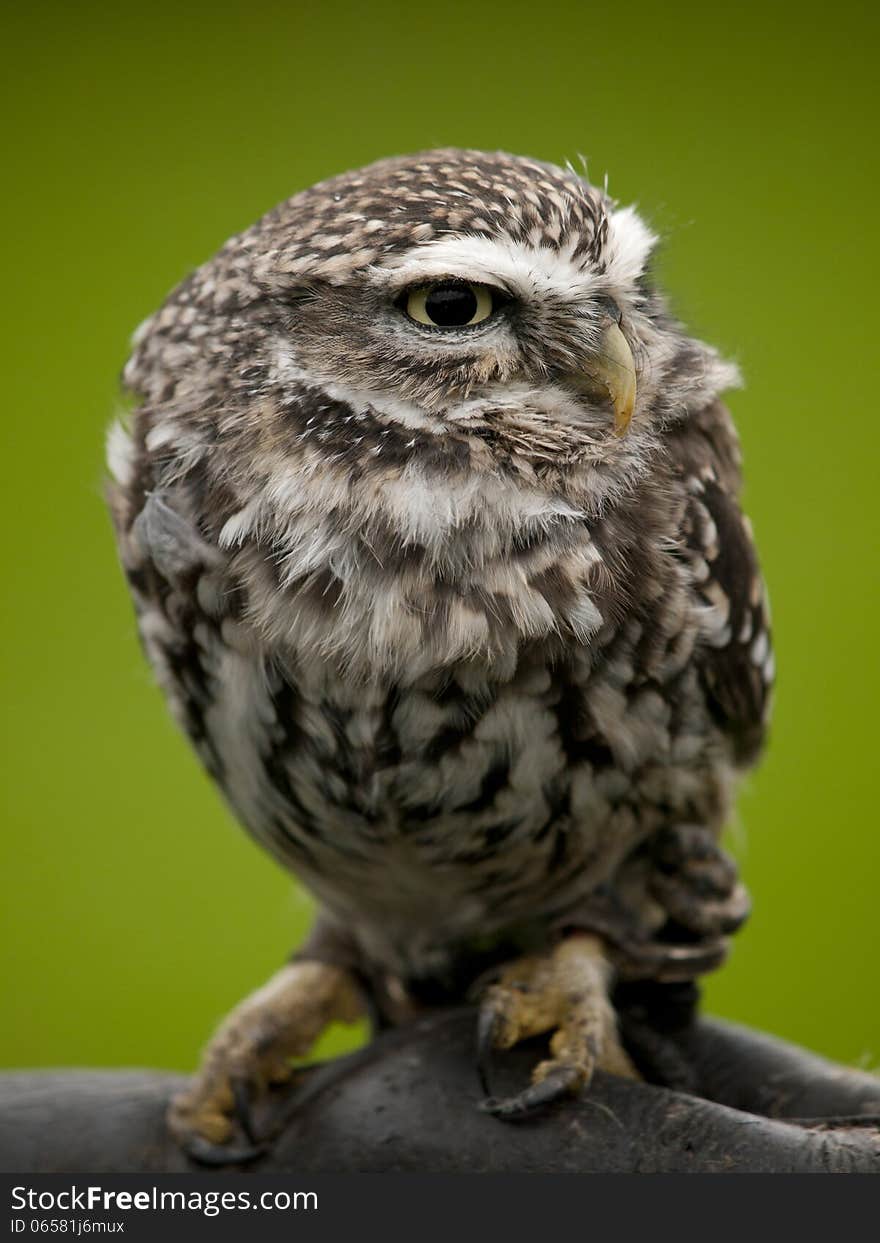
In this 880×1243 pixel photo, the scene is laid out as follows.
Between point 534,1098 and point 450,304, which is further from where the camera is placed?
point 534,1098

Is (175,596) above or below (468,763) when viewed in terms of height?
above

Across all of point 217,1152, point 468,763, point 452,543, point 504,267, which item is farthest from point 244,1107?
point 504,267

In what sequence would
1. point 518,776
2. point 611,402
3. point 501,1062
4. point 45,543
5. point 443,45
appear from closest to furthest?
1. point 611,402
2. point 518,776
3. point 501,1062
4. point 45,543
5. point 443,45

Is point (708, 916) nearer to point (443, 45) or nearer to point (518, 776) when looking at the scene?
point (518, 776)

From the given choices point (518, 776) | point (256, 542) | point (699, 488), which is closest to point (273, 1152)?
point (518, 776)

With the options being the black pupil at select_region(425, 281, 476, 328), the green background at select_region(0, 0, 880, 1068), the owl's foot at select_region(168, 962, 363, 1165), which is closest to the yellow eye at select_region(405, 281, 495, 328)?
the black pupil at select_region(425, 281, 476, 328)

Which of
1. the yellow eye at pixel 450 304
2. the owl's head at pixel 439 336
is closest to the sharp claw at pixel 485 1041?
the owl's head at pixel 439 336

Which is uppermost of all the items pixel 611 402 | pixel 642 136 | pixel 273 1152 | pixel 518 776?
pixel 642 136

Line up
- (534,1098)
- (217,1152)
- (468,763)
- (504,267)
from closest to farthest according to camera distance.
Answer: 1. (504,267)
2. (468,763)
3. (534,1098)
4. (217,1152)

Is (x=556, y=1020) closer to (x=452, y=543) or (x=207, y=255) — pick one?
(x=452, y=543)
